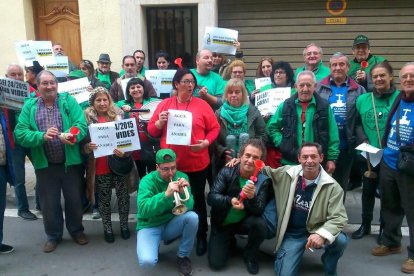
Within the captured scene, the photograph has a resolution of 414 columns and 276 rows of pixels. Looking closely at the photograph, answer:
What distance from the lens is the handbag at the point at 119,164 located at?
4.37m

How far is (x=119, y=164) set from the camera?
437 centimetres

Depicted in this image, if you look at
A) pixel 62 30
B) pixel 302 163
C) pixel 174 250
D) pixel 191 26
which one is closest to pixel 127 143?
pixel 174 250

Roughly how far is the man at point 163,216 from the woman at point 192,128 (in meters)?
0.25

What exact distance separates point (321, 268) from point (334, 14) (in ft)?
18.0

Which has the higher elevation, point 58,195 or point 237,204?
point 237,204

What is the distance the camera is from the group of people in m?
3.69

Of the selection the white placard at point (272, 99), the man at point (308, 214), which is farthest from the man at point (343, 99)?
the man at point (308, 214)

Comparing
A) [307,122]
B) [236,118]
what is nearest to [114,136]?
[236,118]

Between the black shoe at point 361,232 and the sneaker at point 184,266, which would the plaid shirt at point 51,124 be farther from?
the black shoe at point 361,232

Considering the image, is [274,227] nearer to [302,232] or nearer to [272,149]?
[302,232]

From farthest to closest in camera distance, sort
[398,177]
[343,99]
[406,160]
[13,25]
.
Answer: [13,25], [343,99], [398,177], [406,160]

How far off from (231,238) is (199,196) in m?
0.55

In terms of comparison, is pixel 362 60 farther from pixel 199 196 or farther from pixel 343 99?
pixel 199 196

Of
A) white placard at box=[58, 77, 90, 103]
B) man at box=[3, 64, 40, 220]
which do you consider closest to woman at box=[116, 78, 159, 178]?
white placard at box=[58, 77, 90, 103]
